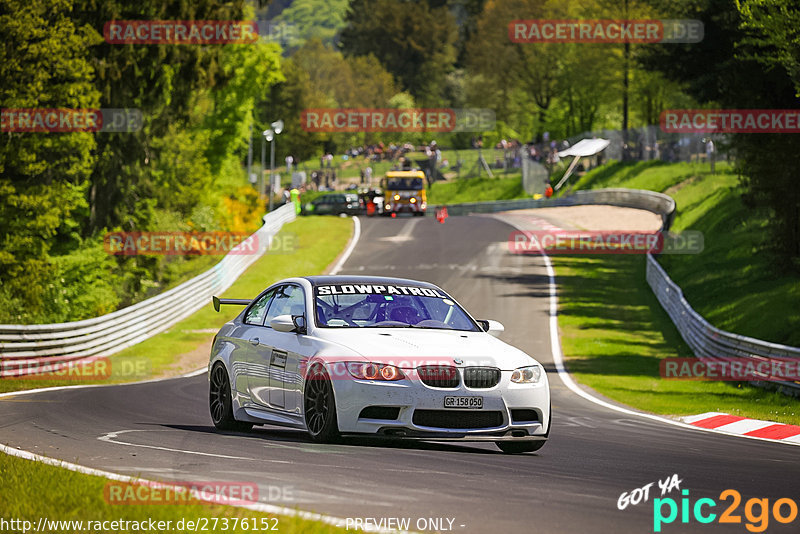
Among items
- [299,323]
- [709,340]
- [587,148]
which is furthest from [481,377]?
[587,148]

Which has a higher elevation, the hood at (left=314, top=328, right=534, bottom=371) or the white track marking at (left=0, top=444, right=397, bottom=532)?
the hood at (left=314, top=328, right=534, bottom=371)

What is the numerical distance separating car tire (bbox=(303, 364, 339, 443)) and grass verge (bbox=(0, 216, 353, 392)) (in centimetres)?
1089

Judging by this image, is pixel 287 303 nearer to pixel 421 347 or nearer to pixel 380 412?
pixel 421 347

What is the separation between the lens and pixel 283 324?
11.2 meters

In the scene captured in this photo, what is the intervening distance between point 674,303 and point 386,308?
2488 centimetres

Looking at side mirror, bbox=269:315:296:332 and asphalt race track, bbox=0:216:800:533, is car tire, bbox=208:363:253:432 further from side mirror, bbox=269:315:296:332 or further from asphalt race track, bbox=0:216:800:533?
side mirror, bbox=269:315:296:332

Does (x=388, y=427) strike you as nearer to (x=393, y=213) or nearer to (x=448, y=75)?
(x=393, y=213)

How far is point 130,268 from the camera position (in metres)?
52.6

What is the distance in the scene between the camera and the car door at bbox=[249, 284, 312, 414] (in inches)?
437

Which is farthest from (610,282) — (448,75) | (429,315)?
(448,75)

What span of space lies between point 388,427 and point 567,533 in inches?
139

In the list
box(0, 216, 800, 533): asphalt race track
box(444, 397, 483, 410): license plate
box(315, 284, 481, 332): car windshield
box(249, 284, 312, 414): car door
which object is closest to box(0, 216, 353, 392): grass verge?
box(0, 216, 800, 533): asphalt race track

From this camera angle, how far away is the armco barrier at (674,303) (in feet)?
72.3

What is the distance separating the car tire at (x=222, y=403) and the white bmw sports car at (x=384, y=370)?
0.26m
